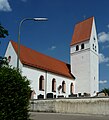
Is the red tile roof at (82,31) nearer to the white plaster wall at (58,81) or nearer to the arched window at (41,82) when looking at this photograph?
the white plaster wall at (58,81)

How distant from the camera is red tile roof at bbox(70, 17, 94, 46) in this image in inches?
2234

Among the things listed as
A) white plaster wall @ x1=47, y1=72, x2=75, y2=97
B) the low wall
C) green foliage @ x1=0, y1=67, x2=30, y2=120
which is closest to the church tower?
white plaster wall @ x1=47, y1=72, x2=75, y2=97

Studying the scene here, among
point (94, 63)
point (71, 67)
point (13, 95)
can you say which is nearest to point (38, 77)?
point (71, 67)

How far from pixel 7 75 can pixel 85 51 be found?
152 feet

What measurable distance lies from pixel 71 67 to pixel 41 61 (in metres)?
10.5

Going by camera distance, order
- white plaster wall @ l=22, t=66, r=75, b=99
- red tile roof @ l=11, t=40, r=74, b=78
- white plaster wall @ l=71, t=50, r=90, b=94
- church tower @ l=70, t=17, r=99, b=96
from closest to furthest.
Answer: white plaster wall @ l=22, t=66, r=75, b=99 < red tile roof @ l=11, t=40, r=74, b=78 < white plaster wall @ l=71, t=50, r=90, b=94 < church tower @ l=70, t=17, r=99, b=96

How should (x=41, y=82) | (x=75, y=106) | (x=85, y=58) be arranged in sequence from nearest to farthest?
(x=75, y=106) → (x=41, y=82) → (x=85, y=58)

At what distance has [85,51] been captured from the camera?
55281 mm

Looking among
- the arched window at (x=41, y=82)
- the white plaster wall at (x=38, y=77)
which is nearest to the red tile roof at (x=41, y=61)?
the white plaster wall at (x=38, y=77)

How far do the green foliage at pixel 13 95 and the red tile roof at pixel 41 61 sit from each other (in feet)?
102

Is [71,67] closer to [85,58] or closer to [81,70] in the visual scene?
[81,70]

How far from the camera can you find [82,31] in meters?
58.9

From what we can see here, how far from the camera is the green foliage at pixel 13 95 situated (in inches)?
383

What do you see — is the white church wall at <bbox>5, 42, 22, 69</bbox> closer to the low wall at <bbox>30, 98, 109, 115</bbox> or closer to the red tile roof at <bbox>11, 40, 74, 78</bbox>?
the red tile roof at <bbox>11, 40, 74, 78</bbox>
